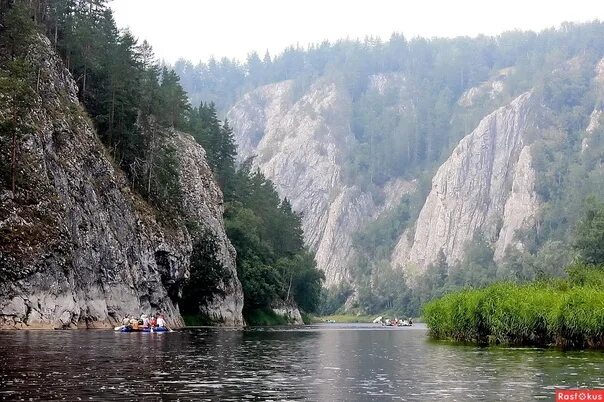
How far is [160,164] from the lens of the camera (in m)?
104

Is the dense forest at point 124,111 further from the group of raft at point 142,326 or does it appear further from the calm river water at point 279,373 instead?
the calm river water at point 279,373

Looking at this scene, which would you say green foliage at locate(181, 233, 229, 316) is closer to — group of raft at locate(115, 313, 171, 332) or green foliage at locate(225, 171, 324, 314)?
green foliage at locate(225, 171, 324, 314)

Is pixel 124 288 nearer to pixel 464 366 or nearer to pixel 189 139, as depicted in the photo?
pixel 189 139

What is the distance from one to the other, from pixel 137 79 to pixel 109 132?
1392cm

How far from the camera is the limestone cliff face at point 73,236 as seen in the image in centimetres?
6831

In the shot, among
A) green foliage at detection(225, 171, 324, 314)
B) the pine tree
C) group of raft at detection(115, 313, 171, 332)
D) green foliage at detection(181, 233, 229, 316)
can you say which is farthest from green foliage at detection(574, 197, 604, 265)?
group of raft at detection(115, 313, 171, 332)

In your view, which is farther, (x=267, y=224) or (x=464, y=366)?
(x=267, y=224)

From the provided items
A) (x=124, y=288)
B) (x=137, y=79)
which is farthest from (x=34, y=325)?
(x=137, y=79)

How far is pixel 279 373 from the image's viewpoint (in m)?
33.1

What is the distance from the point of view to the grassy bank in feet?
147

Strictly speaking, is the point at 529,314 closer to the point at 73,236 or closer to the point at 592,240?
the point at 73,236

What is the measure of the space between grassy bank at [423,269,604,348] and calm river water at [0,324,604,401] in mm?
2397

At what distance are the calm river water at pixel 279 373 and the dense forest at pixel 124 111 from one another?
35.8 metres

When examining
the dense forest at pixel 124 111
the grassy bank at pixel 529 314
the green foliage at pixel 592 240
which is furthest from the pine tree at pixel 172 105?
the grassy bank at pixel 529 314
